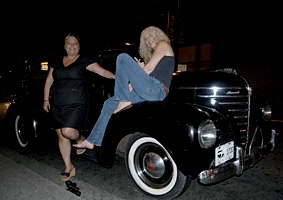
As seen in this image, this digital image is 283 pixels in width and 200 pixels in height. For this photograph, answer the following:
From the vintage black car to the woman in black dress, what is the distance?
260 mm

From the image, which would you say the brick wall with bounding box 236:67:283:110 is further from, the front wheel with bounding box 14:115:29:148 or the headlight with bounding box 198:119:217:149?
the front wheel with bounding box 14:115:29:148

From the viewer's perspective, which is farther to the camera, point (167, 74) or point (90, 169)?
point (90, 169)

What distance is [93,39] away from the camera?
22312 mm

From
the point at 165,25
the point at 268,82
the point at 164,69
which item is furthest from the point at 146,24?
the point at 164,69

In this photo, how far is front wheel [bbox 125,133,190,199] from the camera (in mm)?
2410

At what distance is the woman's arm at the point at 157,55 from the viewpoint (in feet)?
9.03

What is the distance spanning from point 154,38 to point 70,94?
1.36 metres

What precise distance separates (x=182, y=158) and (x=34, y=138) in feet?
10.1

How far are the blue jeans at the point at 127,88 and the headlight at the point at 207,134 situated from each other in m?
0.74

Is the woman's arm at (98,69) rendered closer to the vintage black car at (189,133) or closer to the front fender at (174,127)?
the vintage black car at (189,133)

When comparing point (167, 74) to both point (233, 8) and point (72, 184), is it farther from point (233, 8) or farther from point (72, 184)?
point (233, 8)

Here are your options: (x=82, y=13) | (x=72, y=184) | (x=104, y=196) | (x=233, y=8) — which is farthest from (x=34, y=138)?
(x=82, y=13)

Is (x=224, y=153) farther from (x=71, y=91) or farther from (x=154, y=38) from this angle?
(x=71, y=91)

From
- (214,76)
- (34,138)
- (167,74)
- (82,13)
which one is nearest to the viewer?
(167,74)
